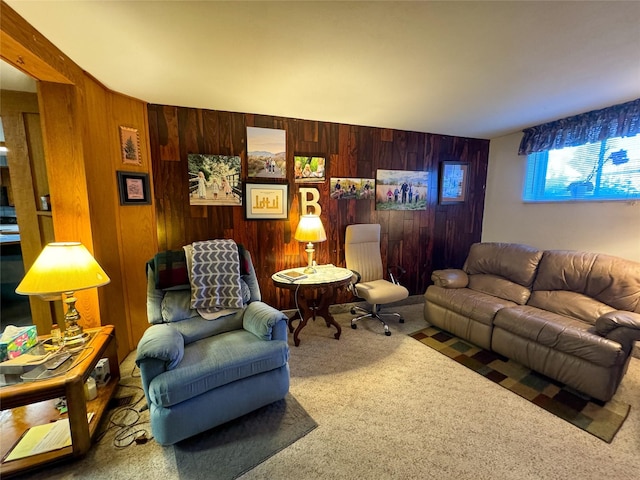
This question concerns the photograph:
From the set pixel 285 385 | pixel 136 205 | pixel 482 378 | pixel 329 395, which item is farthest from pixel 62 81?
pixel 482 378

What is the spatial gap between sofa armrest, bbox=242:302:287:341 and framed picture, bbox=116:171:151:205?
1.54m

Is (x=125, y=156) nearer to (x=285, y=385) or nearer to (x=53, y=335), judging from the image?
(x=53, y=335)

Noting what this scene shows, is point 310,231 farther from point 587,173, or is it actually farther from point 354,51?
point 587,173

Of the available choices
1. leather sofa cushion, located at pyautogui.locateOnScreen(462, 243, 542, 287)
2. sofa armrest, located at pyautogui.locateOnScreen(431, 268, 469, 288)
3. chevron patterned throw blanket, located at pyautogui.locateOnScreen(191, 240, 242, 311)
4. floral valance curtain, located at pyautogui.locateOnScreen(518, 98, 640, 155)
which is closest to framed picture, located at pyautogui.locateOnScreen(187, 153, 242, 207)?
chevron patterned throw blanket, located at pyautogui.locateOnScreen(191, 240, 242, 311)

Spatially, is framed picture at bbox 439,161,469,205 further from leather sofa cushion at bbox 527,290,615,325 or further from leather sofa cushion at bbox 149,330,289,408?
leather sofa cushion at bbox 149,330,289,408

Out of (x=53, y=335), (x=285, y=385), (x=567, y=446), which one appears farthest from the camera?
(x=285, y=385)

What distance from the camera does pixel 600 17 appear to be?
1.38m

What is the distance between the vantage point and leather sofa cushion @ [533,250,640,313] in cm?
226

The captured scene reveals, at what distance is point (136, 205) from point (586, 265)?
427 cm

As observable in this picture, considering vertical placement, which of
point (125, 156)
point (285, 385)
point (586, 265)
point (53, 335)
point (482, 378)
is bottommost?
point (482, 378)

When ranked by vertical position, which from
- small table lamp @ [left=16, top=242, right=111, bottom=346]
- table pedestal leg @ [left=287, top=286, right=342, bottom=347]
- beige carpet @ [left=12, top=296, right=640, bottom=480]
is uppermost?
small table lamp @ [left=16, top=242, right=111, bottom=346]

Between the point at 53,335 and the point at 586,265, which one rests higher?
the point at 586,265

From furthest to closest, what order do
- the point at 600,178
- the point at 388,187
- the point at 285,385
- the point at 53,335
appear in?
the point at 388,187 → the point at 600,178 → the point at 285,385 → the point at 53,335

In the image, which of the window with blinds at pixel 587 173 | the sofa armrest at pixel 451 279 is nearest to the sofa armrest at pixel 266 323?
the sofa armrest at pixel 451 279
